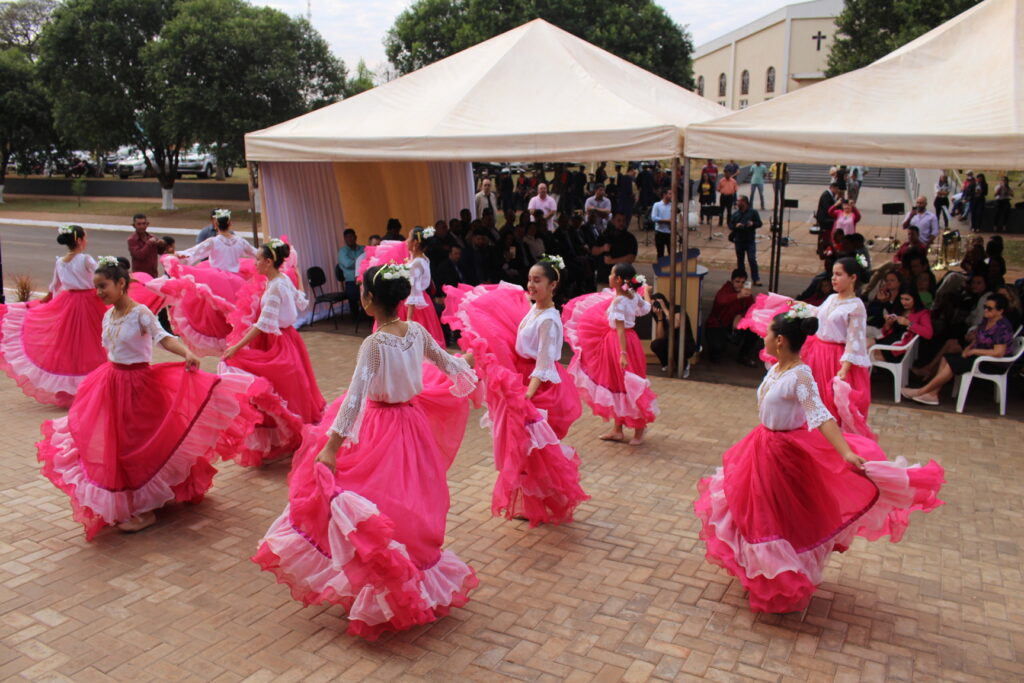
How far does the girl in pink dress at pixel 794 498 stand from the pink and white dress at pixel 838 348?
1367 millimetres

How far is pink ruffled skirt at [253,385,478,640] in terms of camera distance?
157 inches

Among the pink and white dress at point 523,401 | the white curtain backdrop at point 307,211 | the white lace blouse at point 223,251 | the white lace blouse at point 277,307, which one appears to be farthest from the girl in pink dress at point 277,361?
the white curtain backdrop at point 307,211

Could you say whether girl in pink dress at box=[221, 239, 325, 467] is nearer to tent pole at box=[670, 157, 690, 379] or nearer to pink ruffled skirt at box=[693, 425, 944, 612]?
pink ruffled skirt at box=[693, 425, 944, 612]

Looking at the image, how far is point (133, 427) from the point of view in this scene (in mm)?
5547

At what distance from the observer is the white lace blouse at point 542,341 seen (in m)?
5.38

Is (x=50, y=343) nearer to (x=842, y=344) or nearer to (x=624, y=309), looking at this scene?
(x=624, y=309)

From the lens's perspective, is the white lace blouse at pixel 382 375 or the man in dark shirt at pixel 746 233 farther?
the man in dark shirt at pixel 746 233

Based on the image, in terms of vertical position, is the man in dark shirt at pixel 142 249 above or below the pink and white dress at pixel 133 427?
above

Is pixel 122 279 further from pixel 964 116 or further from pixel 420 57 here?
pixel 420 57

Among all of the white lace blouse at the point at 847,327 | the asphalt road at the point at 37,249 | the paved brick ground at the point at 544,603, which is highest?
the white lace blouse at the point at 847,327

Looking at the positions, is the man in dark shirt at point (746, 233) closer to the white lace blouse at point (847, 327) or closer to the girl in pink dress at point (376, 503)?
the white lace blouse at point (847, 327)

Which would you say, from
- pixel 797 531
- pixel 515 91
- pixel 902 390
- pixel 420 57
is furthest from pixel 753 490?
pixel 420 57

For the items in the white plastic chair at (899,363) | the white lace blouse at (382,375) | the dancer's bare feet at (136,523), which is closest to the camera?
the white lace blouse at (382,375)

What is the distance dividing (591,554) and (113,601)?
2.93 meters
